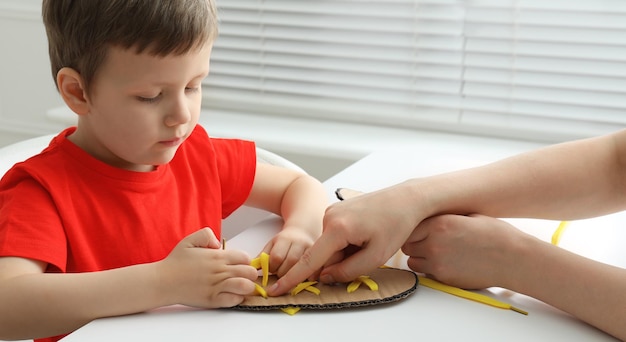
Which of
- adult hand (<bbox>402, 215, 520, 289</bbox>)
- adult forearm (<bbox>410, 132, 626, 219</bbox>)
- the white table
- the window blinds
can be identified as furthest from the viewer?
the window blinds

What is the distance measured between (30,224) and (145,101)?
212mm

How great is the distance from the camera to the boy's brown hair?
104 centimetres

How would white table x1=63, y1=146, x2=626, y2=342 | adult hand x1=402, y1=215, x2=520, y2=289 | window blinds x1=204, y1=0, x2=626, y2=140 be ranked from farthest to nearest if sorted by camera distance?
window blinds x1=204, y1=0, x2=626, y2=140
adult hand x1=402, y1=215, x2=520, y2=289
white table x1=63, y1=146, x2=626, y2=342

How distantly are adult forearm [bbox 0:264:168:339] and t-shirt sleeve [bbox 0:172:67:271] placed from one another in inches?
2.3

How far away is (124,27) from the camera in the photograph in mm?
1043

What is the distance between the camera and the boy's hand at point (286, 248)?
103 cm

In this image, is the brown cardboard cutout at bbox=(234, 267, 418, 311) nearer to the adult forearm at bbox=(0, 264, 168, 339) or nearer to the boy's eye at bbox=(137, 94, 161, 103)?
the adult forearm at bbox=(0, 264, 168, 339)

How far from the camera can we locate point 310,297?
95 centimetres

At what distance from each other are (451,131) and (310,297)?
1485 mm

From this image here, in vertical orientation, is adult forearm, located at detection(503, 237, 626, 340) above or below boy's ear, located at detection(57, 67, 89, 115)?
below

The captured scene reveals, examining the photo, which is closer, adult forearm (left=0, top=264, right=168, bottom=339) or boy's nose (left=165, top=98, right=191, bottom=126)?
adult forearm (left=0, top=264, right=168, bottom=339)

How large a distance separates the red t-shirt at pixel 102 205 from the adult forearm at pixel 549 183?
0.38 meters

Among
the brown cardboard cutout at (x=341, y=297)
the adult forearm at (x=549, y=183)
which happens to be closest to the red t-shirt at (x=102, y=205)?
the brown cardboard cutout at (x=341, y=297)

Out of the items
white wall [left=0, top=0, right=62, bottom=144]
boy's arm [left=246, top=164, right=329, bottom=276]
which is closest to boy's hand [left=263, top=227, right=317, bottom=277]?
boy's arm [left=246, top=164, right=329, bottom=276]
